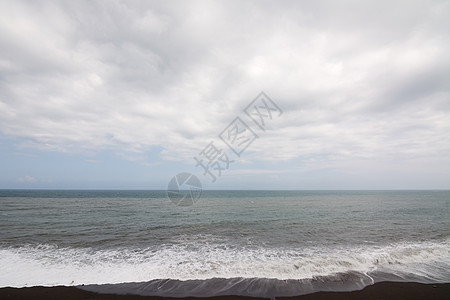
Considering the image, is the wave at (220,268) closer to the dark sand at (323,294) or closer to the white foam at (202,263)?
the white foam at (202,263)

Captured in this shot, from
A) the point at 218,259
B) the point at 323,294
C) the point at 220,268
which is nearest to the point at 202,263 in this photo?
the point at 218,259

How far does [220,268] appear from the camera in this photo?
9820 millimetres

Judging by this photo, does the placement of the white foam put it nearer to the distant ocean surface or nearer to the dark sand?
the distant ocean surface

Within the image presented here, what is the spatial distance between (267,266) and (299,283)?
1910 millimetres

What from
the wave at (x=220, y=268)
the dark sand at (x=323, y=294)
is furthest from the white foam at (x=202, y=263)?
the dark sand at (x=323, y=294)

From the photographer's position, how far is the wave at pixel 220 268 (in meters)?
8.14

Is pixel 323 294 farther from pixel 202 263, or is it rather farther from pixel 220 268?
pixel 202 263

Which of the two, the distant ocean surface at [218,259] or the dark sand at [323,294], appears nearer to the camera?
the dark sand at [323,294]

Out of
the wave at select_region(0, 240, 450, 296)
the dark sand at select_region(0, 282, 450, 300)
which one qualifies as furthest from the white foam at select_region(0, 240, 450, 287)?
the dark sand at select_region(0, 282, 450, 300)

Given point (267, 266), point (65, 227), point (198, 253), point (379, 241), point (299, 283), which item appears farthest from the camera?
point (65, 227)

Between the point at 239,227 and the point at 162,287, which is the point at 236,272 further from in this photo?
the point at 239,227

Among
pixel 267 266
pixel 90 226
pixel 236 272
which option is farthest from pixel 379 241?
pixel 90 226

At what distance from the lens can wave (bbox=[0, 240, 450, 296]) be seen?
814 centimetres

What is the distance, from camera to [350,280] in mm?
8617
